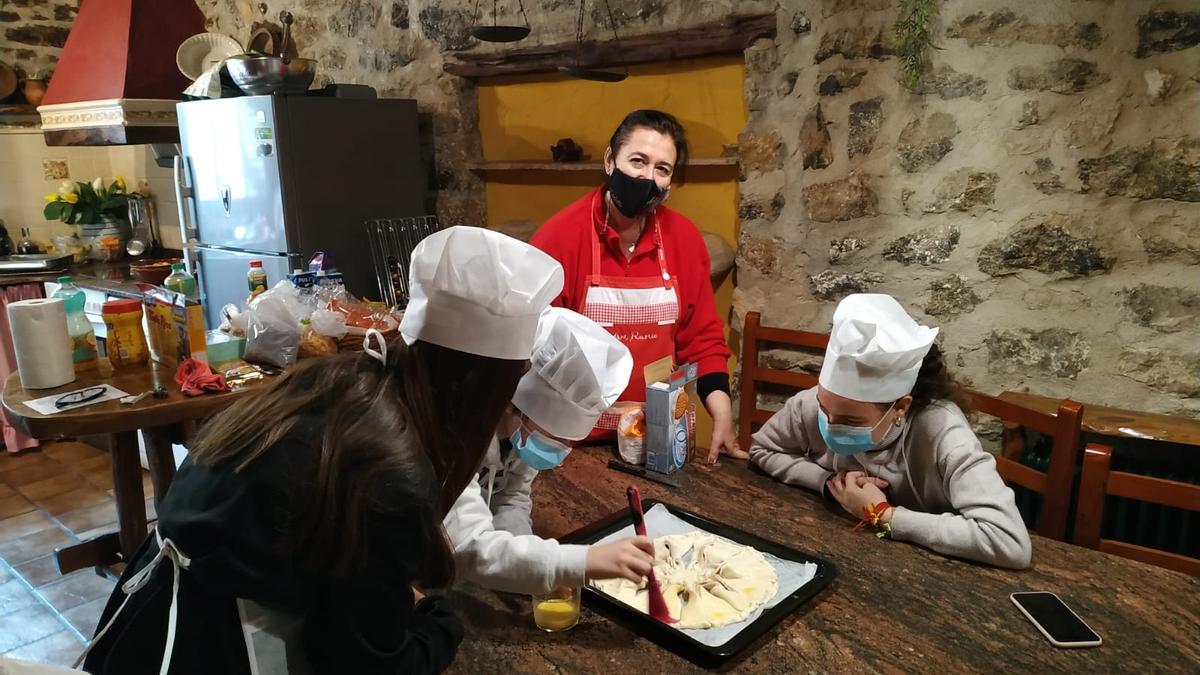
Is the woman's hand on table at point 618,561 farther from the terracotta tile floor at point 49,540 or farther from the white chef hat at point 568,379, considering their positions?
the terracotta tile floor at point 49,540

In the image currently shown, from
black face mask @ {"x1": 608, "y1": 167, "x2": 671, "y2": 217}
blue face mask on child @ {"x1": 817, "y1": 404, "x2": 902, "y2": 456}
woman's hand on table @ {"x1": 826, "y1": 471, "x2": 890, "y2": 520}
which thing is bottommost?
woman's hand on table @ {"x1": 826, "y1": 471, "x2": 890, "y2": 520}

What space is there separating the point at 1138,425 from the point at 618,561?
1421mm

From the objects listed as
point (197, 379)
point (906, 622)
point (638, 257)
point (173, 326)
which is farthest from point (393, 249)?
point (906, 622)

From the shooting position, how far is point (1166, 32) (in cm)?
173

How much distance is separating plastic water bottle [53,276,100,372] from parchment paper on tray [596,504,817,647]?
1572mm

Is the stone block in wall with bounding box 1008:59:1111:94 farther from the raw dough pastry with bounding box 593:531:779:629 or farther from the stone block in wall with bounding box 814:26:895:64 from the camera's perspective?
the raw dough pastry with bounding box 593:531:779:629

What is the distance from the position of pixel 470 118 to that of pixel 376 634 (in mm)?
2619

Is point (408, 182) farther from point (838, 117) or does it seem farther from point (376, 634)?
point (376, 634)

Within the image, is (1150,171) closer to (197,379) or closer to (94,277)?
(197,379)

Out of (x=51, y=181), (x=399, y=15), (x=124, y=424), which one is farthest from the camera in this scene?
(x=51, y=181)

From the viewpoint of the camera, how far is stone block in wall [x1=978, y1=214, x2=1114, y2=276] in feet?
6.24

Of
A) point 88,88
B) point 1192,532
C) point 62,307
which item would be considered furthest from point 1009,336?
point 88,88

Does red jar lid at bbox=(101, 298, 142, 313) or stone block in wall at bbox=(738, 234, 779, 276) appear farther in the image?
stone block in wall at bbox=(738, 234, 779, 276)

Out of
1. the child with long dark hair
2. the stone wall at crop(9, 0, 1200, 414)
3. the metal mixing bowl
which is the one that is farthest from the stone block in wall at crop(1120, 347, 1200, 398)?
the metal mixing bowl
